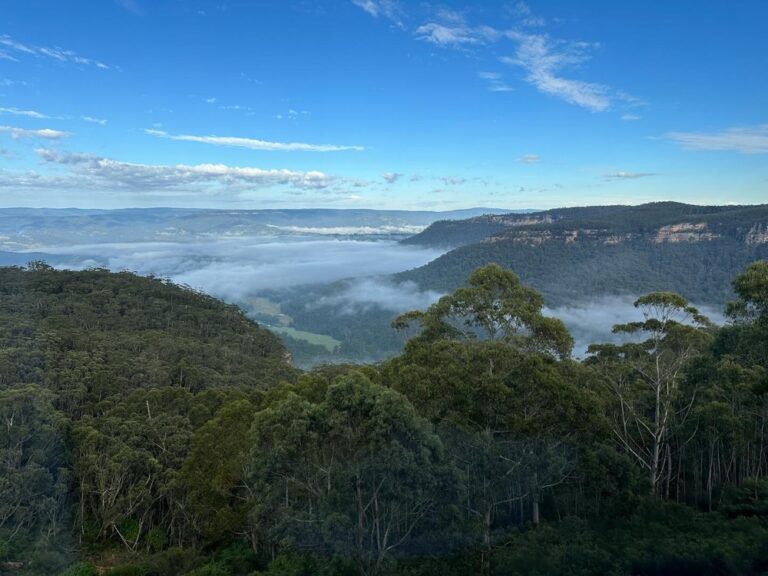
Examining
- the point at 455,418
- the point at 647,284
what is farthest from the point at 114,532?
the point at 647,284

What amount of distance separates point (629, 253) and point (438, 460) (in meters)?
105

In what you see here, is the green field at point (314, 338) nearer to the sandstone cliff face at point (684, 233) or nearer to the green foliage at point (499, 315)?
the sandstone cliff face at point (684, 233)

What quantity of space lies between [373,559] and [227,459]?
548 cm

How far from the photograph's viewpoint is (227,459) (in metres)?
13.1

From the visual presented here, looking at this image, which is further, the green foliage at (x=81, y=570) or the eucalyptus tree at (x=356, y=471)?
the green foliage at (x=81, y=570)

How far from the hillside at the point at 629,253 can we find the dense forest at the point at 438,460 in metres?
71.9

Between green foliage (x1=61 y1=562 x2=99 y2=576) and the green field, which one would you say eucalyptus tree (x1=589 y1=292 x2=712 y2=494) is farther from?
the green field

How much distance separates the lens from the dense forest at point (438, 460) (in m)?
8.53

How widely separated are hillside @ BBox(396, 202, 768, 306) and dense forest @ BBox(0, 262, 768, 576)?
7191 cm

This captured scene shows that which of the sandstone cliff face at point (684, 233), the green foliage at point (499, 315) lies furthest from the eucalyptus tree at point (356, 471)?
the sandstone cliff face at point (684, 233)

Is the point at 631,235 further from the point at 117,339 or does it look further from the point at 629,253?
the point at 117,339

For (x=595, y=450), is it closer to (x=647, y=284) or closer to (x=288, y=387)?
(x=288, y=387)

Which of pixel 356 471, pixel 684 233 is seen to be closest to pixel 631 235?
pixel 684 233

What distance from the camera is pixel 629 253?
104m
